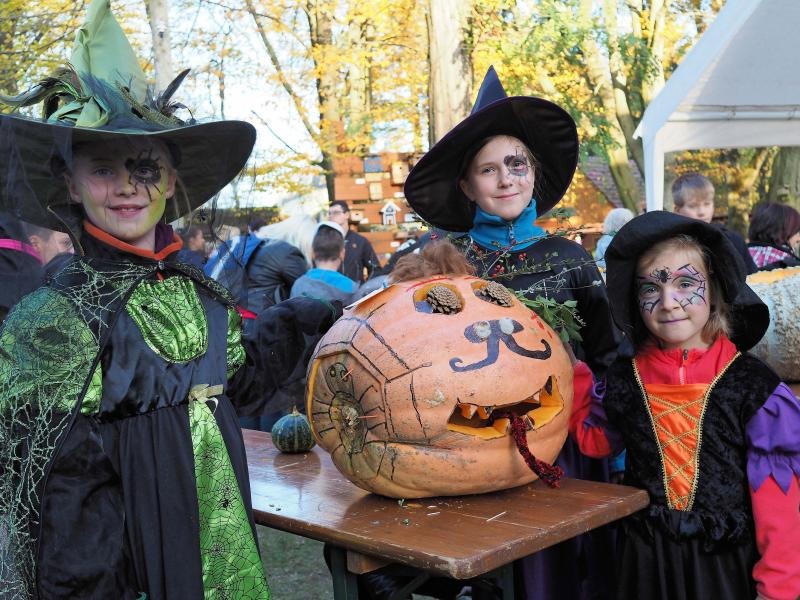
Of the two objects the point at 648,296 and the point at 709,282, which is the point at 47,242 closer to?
the point at 648,296

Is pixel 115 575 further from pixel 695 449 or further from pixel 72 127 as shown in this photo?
pixel 695 449

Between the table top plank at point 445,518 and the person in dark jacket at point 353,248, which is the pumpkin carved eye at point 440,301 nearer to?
the table top plank at point 445,518

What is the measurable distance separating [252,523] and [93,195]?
1048 millimetres

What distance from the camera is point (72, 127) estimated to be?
217cm

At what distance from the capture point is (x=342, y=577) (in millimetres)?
2521

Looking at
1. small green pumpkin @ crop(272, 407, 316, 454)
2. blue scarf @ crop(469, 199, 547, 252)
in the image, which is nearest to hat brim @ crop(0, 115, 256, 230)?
blue scarf @ crop(469, 199, 547, 252)

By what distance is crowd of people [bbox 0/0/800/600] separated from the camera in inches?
86.7

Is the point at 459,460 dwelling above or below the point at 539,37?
below

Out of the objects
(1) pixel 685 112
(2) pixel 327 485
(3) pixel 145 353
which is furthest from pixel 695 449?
(1) pixel 685 112

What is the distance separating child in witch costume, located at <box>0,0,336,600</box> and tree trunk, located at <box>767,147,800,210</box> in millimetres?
11067

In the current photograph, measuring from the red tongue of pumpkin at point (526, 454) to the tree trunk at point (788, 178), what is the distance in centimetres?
1058

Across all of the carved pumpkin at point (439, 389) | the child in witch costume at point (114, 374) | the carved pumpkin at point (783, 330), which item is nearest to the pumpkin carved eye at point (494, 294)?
the carved pumpkin at point (439, 389)

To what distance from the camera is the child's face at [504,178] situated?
314cm

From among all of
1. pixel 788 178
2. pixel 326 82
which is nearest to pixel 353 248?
pixel 788 178
